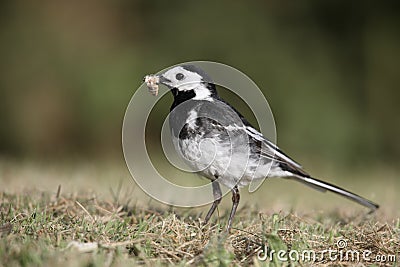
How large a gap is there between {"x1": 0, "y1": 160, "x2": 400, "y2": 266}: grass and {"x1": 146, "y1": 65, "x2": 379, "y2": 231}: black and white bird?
0.35 m

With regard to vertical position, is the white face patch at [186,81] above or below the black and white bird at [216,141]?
above

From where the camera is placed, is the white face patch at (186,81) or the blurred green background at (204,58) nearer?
the white face patch at (186,81)

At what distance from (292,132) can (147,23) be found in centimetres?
359

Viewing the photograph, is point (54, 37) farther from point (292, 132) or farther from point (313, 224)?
point (313, 224)

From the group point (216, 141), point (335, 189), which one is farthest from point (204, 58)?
point (216, 141)

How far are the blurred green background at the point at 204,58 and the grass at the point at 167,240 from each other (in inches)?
286

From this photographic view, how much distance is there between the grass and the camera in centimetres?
288

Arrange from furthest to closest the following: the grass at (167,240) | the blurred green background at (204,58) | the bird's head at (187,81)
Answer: the blurred green background at (204,58)
the bird's head at (187,81)
the grass at (167,240)

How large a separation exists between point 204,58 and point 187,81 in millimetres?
7114

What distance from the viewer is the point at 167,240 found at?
325cm

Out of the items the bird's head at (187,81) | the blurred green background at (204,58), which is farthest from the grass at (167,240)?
the blurred green background at (204,58)

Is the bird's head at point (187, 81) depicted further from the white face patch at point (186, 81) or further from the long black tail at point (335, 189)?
the long black tail at point (335, 189)

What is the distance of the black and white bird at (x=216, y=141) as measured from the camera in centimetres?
397

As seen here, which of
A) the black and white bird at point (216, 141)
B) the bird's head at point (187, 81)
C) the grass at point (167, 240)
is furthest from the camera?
the bird's head at point (187, 81)
